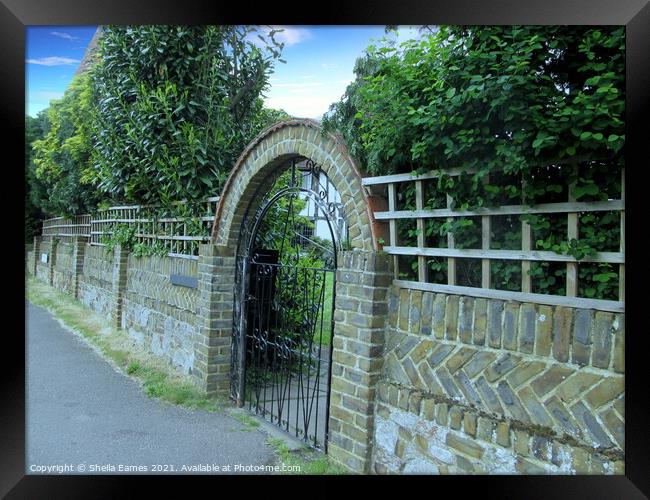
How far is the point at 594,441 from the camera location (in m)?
2.33

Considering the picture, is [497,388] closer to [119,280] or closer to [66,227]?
[119,280]

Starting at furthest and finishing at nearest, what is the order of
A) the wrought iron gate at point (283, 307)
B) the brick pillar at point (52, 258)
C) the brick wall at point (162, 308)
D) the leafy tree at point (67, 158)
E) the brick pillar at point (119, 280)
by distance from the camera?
1. the brick pillar at point (52, 258)
2. the leafy tree at point (67, 158)
3. the brick pillar at point (119, 280)
4. the brick wall at point (162, 308)
5. the wrought iron gate at point (283, 307)

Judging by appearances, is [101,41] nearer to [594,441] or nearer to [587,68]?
[587,68]

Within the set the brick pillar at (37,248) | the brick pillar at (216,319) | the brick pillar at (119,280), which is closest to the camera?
the brick pillar at (216,319)

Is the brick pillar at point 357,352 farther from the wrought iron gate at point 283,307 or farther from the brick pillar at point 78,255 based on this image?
the brick pillar at point 78,255

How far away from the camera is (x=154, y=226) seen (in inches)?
288

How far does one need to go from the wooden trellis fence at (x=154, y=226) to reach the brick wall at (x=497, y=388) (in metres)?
3.44

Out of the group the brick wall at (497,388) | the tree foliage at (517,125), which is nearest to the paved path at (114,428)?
the brick wall at (497,388)

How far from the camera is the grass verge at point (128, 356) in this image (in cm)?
548

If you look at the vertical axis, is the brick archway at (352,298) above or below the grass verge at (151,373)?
above
